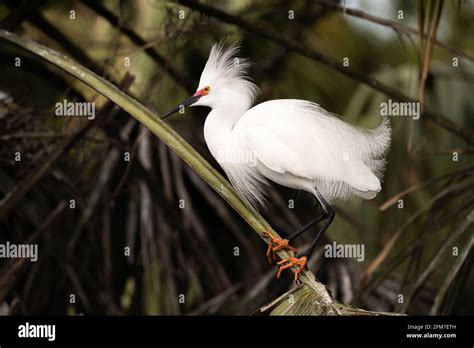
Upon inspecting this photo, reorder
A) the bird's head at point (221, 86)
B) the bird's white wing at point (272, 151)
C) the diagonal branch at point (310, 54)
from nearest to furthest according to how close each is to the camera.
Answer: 1. the bird's white wing at point (272, 151)
2. the bird's head at point (221, 86)
3. the diagonal branch at point (310, 54)

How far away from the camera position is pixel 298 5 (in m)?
3.75

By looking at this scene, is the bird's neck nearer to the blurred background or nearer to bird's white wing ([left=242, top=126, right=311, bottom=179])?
bird's white wing ([left=242, top=126, right=311, bottom=179])

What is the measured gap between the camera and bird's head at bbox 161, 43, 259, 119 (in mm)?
2271

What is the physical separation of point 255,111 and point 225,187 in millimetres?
639

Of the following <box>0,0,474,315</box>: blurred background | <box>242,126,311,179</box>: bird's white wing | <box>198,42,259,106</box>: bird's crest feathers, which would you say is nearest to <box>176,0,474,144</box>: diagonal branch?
<box>0,0,474,315</box>: blurred background

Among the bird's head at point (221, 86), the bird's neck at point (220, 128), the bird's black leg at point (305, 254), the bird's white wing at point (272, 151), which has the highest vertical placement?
the bird's head at point (221, 86)

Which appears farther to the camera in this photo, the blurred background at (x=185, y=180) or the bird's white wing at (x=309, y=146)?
the blurred background at (x=185, y=180)

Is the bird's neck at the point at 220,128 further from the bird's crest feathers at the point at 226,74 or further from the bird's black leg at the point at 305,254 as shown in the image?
the bird's black leg at the point at 305,254

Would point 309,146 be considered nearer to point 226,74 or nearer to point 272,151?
point 272,151

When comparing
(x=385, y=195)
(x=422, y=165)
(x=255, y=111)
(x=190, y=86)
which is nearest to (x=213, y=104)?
(x=255, y=111)

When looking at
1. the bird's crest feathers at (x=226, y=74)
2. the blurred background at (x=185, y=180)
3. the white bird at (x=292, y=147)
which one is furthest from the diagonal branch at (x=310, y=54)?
the white bird at (x=292, y=147)

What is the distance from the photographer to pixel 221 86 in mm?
2291

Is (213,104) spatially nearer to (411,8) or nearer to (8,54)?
(8,54)

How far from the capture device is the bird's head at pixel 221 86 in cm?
227
